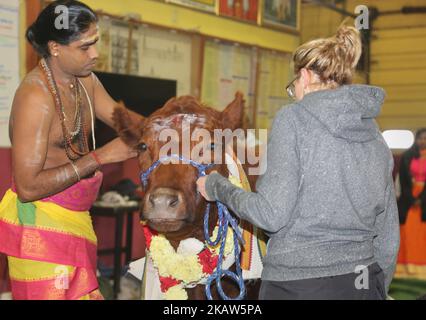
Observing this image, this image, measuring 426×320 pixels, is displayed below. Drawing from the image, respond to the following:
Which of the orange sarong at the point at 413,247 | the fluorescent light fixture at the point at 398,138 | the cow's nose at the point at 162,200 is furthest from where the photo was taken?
the fluorescent light fixture at the point at 398,138

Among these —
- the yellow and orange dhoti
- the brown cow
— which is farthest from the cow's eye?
the yellow and orange dhoti

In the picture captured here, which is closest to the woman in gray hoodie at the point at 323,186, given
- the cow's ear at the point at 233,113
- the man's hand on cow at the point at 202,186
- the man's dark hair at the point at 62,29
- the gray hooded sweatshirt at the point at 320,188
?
the gray hooded sweatshirt at the point at 320,188

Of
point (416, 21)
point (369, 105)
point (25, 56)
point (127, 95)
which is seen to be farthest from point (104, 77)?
point (416, 21)

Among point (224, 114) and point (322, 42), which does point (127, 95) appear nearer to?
point (224, 114)

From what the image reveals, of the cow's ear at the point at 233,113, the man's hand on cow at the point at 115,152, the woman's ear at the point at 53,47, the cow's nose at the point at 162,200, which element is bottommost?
the cow's nose at the point at 162,200

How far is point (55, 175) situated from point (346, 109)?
1334 millimetres

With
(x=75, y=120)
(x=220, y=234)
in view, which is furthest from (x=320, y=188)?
(x=75, y=120)

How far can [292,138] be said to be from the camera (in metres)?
2.26

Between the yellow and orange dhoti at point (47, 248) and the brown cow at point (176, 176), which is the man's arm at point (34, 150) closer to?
the yellow and orange dhoti at point (47, 248)

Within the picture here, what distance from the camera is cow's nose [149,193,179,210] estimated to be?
104 inches

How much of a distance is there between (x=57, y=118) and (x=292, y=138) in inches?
49.8

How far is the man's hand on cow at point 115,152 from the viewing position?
3020 mm

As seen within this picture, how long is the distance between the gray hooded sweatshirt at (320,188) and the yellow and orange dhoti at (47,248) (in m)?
0.98
